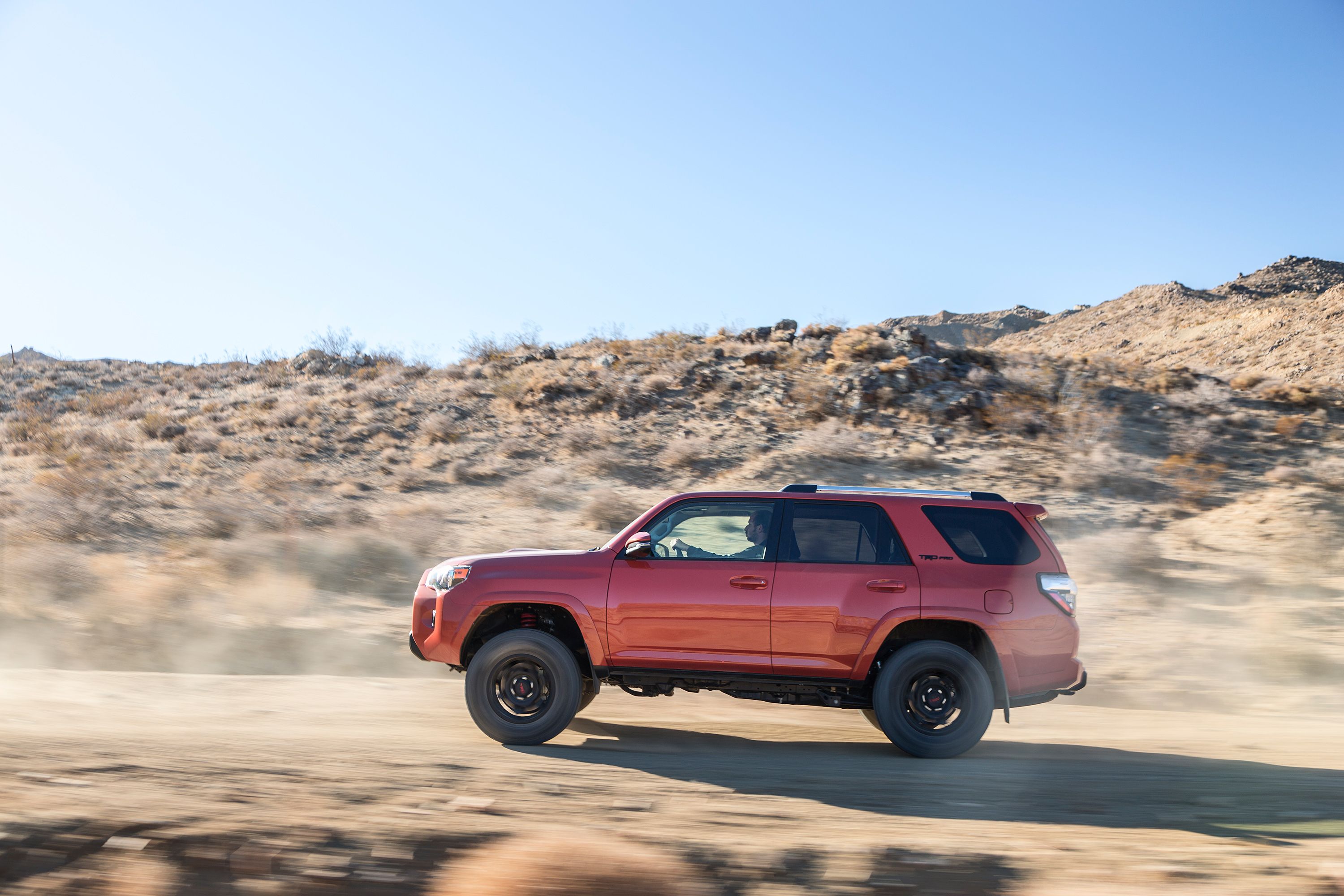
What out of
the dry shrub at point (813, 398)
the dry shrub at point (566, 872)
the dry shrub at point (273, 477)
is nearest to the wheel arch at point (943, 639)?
the dry shrub at point (566, 872)

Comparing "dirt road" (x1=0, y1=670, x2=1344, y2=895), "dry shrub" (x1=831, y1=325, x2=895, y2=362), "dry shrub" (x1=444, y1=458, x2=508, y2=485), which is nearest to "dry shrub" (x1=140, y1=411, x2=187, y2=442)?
"dry shrub" (x1=444, y1=458, x2=508, y2=485)

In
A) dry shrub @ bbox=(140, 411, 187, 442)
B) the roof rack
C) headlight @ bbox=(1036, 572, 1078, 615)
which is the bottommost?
headlight @ bbox=(1036, 572, 1078, 615)

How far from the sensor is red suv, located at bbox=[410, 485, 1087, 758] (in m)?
6.30

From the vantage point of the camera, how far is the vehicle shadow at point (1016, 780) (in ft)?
17.0

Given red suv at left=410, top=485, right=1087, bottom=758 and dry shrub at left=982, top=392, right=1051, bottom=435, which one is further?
dry shrub at left=982, top=392, right=1051, bottom=435

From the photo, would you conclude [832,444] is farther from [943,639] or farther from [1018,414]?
[943,639]

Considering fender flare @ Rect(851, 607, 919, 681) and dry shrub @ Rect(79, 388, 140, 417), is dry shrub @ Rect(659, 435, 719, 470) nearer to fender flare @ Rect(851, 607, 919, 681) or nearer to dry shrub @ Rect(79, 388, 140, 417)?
fender flare @ Rect(851, 607, 919, 681)

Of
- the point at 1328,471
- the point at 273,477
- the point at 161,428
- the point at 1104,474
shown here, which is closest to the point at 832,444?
the point at 1104,474

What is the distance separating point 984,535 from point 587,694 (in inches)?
117

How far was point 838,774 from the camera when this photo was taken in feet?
19.8

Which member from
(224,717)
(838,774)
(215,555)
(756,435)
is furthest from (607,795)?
(756,435)

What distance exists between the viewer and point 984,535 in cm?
646

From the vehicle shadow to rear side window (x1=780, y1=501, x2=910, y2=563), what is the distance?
135cm

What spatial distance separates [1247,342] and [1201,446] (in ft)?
72.7
